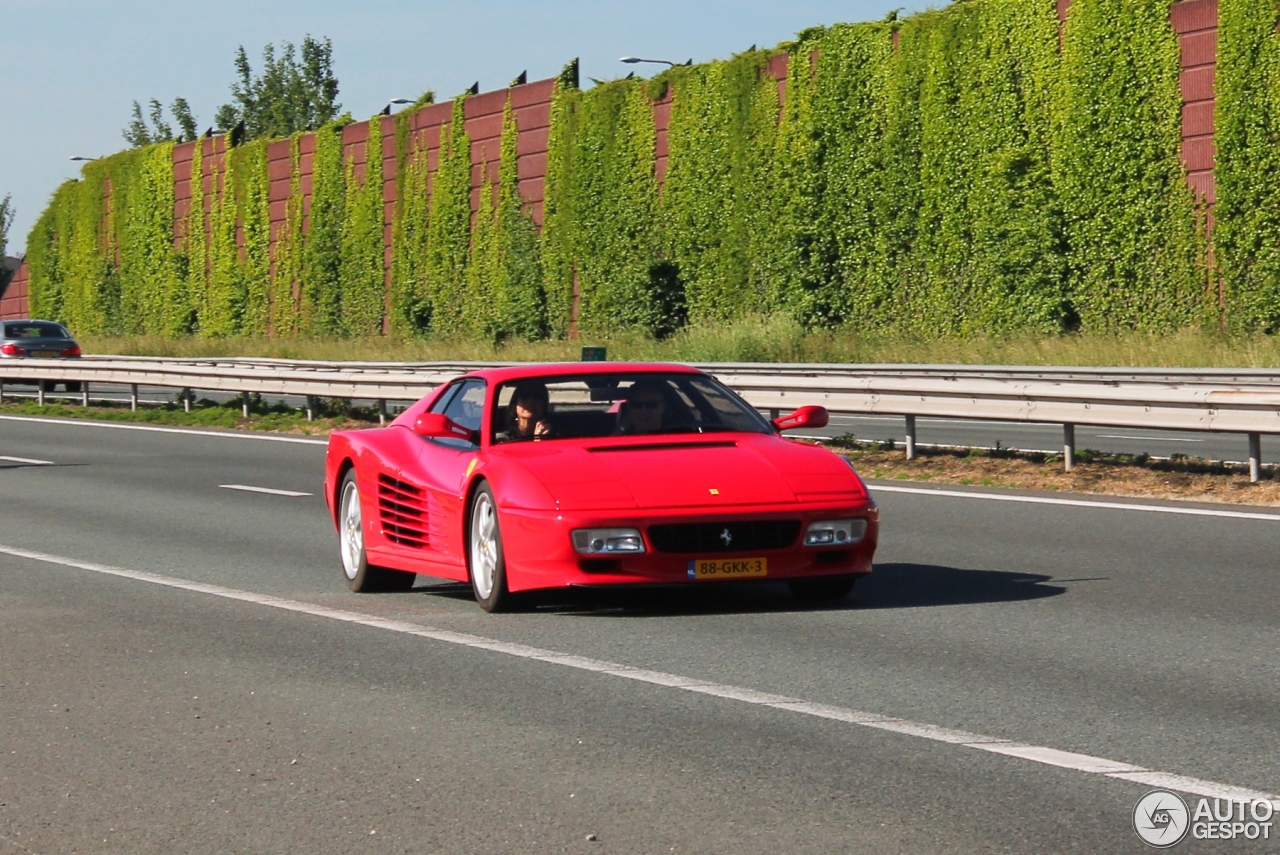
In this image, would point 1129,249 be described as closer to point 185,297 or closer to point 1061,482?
point 1061,482

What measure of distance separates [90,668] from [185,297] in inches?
2298

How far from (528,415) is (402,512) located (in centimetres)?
Answer: 96

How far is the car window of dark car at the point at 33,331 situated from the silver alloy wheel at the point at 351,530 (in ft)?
114

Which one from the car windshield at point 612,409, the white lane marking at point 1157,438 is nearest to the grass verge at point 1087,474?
the white lane marking at point 1157,438

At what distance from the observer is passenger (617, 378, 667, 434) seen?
10.5 metres

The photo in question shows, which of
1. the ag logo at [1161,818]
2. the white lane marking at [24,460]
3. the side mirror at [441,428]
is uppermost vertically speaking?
the side mirror at [441,428]

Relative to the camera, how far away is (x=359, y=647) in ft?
29.8

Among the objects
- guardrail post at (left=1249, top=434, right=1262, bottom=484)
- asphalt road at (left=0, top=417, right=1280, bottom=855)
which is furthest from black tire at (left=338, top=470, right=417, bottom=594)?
guardrail post at (left=1249, top=434, right=1262, bottom=484)

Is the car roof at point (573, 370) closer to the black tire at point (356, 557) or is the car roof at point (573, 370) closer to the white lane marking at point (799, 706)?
the black tire at point (356, 557)

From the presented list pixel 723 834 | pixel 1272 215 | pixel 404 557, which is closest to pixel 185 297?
pixel 1272 215

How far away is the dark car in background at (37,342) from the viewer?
143 ft

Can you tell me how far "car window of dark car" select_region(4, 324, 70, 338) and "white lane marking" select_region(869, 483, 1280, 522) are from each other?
3112 cm

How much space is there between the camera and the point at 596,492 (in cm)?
952

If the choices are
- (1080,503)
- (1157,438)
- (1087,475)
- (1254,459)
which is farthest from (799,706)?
(1157,438)
